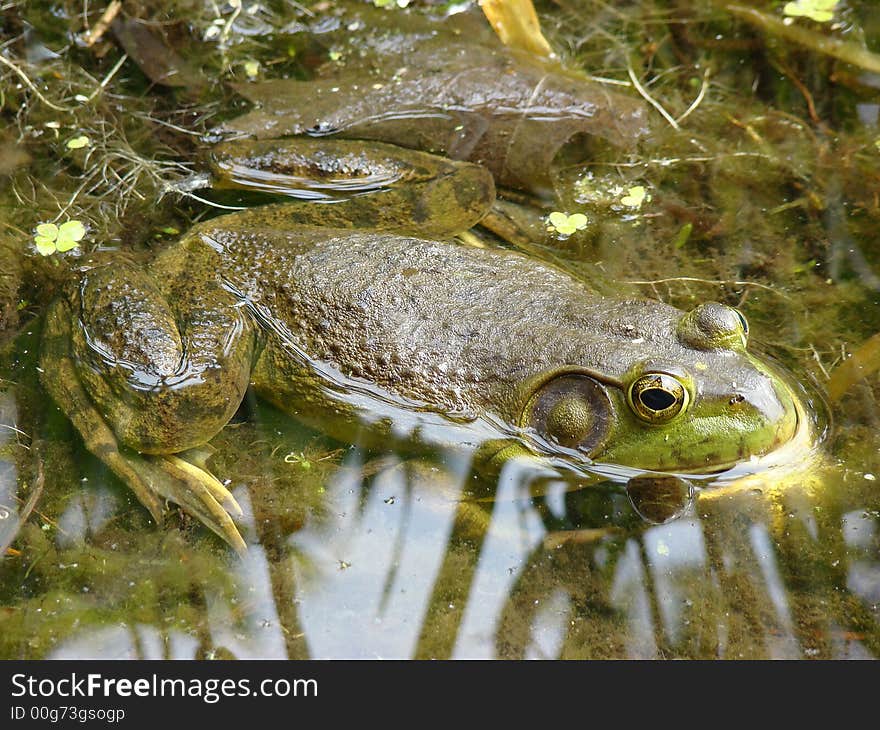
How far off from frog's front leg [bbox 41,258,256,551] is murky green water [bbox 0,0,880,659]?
5.0 inches

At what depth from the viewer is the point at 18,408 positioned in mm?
3990

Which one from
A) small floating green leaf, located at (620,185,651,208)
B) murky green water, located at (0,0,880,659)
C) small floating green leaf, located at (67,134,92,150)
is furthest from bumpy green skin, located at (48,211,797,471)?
small floating green leaf, located at (67,134,92,150)

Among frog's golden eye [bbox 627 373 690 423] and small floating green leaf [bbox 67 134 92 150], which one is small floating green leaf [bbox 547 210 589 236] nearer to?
frog's golden eye [bbox 627 373 690 423]

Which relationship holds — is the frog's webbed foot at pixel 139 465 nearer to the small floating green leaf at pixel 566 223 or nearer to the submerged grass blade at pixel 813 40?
the small floating green leaf at pixel 566 223

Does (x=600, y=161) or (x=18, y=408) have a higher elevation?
(x=600, y=161)

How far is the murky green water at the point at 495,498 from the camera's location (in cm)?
327

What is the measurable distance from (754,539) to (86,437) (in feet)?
9.43

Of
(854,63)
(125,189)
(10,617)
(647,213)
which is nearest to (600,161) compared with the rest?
(647,213)

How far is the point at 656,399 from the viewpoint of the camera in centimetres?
329

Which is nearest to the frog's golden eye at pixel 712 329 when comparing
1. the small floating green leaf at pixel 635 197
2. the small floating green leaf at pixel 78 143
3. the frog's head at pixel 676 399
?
the frog's head at pixel 676 399

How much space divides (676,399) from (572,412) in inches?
17.5

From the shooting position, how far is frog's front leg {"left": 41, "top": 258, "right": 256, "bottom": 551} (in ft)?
11.8

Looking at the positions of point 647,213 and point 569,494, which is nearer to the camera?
point 569,494
